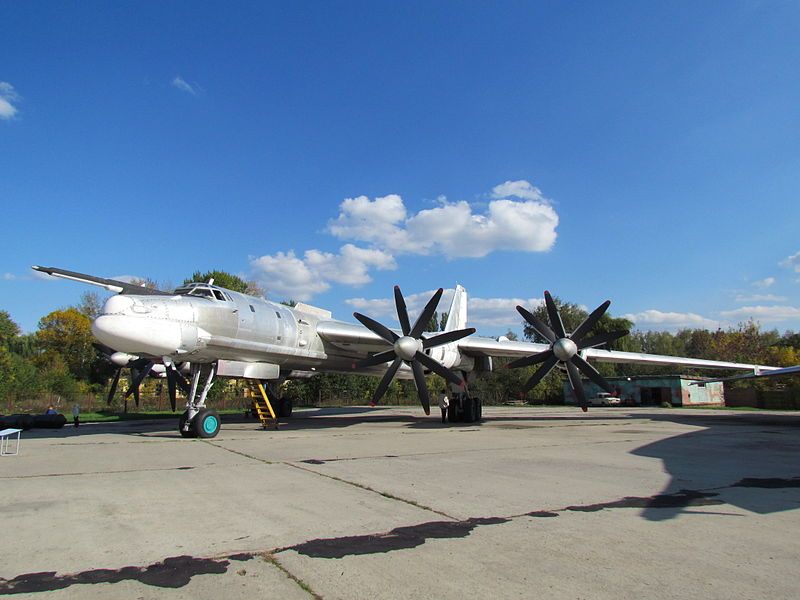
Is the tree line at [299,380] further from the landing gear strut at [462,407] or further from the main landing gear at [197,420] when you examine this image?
the main landing gear at [197,420]

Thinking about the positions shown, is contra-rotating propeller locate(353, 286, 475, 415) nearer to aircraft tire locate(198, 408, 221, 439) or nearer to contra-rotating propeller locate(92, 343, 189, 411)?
aircraft tire locate(198, 408, 221, 439)

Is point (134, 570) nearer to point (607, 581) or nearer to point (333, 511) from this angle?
point (333, 511)

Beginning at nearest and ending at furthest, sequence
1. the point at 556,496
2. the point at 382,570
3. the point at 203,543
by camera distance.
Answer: the point at 382,570
the point at 203,543
the point at 556,496

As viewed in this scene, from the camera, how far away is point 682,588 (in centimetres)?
295

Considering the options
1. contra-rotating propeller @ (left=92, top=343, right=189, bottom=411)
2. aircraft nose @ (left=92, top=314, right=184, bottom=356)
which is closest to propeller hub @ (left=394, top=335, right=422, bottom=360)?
aircraft nose @ (left=92, top=314, right=184, bottom=356)

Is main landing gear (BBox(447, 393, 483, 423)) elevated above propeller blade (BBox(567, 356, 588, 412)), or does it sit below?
below

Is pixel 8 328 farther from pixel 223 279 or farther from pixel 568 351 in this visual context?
pixel 568 351

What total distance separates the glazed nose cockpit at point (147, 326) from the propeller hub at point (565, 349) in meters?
9.75

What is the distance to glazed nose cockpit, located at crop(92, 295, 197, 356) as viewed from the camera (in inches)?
401

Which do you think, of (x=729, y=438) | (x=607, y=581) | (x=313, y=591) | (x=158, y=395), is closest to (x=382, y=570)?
(x=313, y=591)

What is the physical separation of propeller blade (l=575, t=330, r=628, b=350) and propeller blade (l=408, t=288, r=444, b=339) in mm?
4361

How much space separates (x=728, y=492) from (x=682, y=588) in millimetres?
3319

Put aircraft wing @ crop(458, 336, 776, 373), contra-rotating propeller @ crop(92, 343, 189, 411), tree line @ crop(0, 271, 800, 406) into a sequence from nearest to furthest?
contra-rotating propeller @ crop(92, 343, 189, 411)
aircraft wing @ crop(458, 336, 776, 373)
tree line @ crop(0, 271, 800, 406)

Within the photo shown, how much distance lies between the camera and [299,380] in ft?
131
